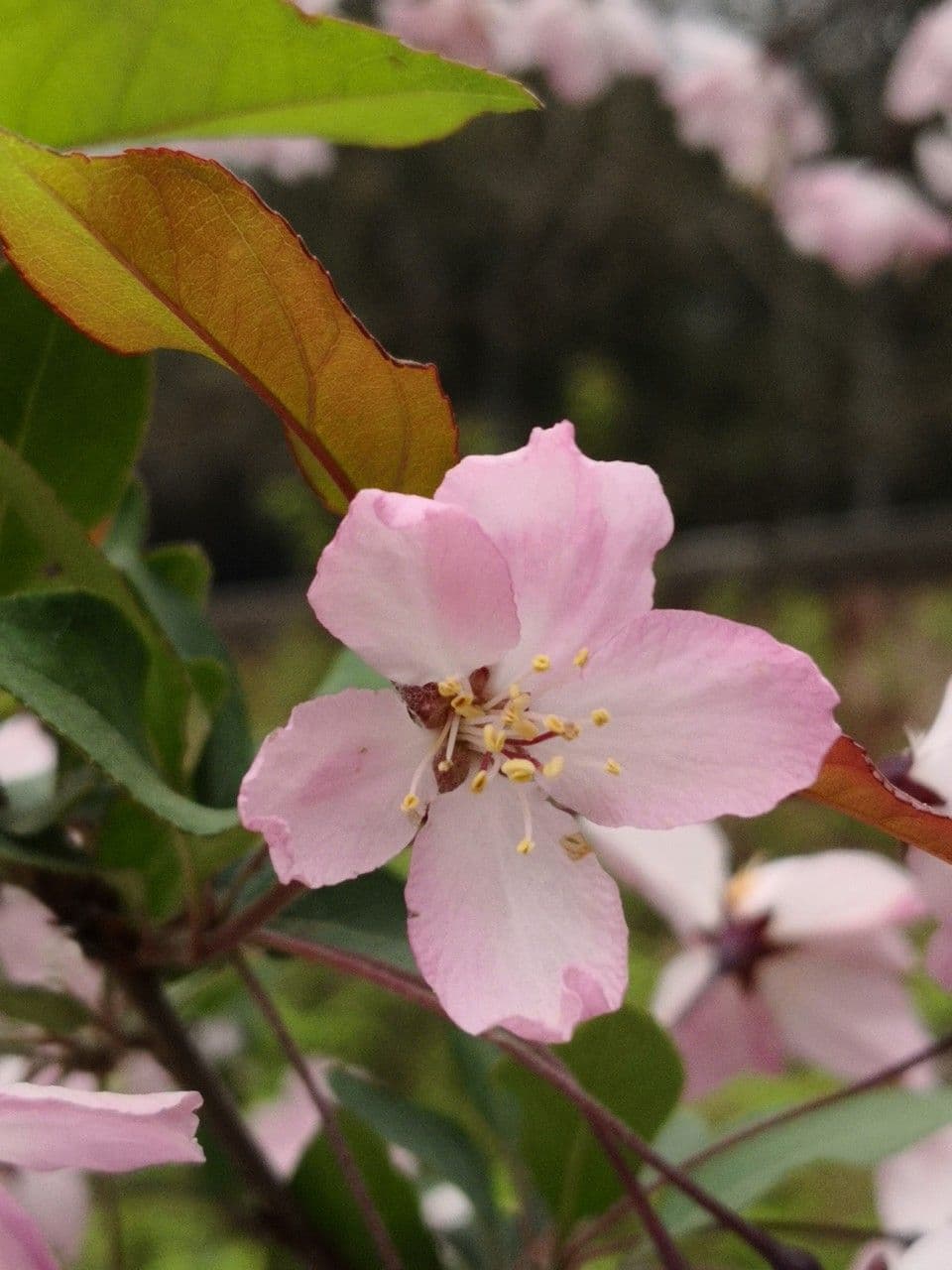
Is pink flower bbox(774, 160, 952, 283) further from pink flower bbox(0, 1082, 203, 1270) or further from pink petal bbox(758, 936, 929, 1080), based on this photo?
pink flower bbox(0, 1082, 203, 1270)

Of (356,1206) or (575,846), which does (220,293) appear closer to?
(575,846)

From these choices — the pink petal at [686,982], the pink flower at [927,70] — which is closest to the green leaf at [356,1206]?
the pink petal at [686,982]

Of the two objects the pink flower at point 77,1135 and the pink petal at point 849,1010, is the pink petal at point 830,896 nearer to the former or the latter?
the pink petal at point 849,1010

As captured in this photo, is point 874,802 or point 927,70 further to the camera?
point 927,70

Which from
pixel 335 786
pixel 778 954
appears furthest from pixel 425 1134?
pixel 335 786

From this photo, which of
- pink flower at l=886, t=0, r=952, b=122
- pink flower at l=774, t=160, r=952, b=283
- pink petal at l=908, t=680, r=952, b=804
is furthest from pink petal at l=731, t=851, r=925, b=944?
A: pink flower at l=774, t=160, r=952, b=283

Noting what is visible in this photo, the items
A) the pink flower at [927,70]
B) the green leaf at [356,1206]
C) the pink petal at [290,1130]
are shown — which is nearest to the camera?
the green leaf at [356,1206]
